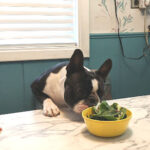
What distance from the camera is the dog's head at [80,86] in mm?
1139

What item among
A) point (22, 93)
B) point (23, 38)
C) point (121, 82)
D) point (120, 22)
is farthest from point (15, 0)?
point (121, 82)

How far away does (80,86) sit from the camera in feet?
3.75

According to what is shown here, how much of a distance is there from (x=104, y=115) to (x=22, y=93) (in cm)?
112

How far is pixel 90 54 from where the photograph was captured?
2.01 m

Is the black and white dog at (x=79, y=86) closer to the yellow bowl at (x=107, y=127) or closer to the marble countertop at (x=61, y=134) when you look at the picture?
the marble countertop at (x=61, y=134)

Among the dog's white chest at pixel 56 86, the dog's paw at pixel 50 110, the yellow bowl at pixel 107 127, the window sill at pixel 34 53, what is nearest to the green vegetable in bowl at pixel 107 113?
the yellow bowl at pixel 107 127

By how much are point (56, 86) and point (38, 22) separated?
2.21 feet

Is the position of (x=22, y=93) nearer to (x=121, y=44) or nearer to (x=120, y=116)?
(x=121, y=44)

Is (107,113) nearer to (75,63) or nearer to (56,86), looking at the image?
(75,63)

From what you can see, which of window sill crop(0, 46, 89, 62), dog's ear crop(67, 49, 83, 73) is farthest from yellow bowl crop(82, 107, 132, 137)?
window sill crop(0, 46, 89, 62)

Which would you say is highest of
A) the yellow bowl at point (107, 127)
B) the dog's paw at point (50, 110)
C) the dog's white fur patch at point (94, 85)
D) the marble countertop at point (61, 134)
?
the dog's white fur patch at point (94, 85)

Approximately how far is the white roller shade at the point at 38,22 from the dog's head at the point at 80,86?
0.77 meters

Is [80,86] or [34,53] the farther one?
[34,53]

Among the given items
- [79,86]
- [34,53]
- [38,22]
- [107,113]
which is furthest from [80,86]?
Result: [38,22]
